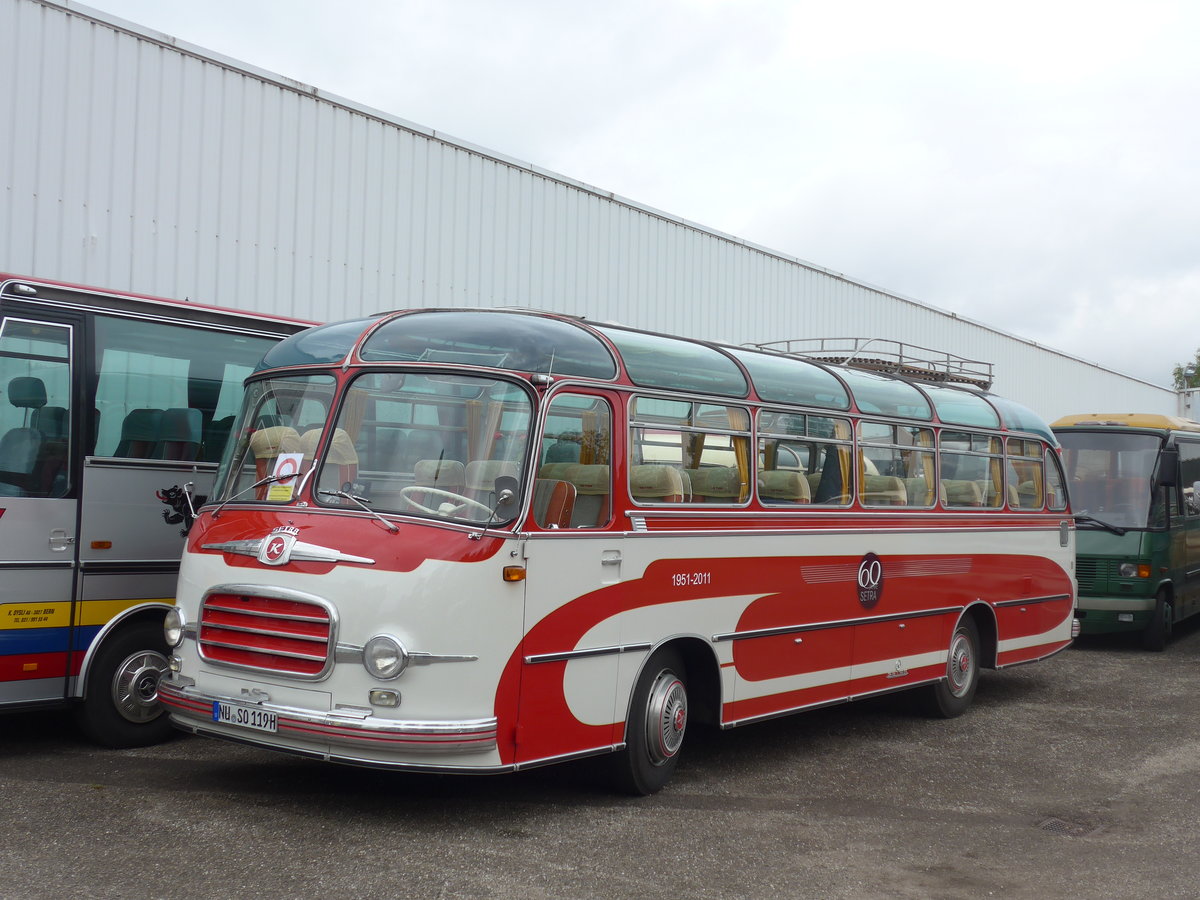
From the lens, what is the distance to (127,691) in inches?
328

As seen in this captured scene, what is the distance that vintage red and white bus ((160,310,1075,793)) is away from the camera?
6.35 metres

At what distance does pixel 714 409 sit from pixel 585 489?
4.84 feet

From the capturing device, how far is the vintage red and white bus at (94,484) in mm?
7773

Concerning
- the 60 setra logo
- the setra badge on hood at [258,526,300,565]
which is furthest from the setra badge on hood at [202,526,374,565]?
the 60 setra logo

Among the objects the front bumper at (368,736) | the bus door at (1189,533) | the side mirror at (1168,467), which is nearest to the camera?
the front bumper at (368,736)

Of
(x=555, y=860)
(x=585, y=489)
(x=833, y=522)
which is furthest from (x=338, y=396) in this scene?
(x=833, y=522)

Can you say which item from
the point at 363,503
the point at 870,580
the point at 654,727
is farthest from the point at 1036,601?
the point at 363,503

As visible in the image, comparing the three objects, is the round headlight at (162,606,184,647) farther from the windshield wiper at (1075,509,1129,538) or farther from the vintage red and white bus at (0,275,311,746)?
the windshield wiper at (1075,509,1129,538)

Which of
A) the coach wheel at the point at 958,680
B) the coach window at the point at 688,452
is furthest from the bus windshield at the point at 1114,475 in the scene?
the coach window at the point at 688,452

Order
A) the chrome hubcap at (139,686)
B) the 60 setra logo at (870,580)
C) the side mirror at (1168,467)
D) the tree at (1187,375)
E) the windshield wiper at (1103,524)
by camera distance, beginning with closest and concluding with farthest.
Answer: the chrome hubcap at (139,686)
the 60 setra logo at (870,580)
the windshield wiper at (1103,524)
the side mirror at (1168,467)
the tree at (1187,375)

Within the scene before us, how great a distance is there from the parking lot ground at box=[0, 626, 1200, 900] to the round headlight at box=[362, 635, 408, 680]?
85cm

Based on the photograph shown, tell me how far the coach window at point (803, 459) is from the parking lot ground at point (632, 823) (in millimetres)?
1825

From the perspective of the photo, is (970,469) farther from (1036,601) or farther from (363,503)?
(363,503)

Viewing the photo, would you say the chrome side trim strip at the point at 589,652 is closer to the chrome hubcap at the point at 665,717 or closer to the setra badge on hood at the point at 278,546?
the chrome hubcap at the point at 665,717
